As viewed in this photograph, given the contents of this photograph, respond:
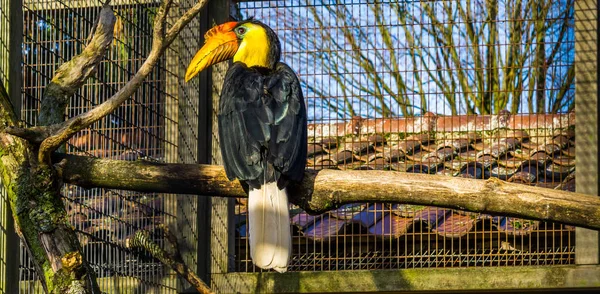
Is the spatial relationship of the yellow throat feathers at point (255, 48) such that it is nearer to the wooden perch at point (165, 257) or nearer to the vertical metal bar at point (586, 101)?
the wooden perch at point (165, 257)

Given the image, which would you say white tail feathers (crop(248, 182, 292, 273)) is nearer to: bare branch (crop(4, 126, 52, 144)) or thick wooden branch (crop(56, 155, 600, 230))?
thick wooden branch (crop(56, 155, 600, 230))

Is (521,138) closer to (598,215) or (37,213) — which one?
(598,215)

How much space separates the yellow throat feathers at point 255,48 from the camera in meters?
4.75

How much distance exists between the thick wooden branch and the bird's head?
110 cm

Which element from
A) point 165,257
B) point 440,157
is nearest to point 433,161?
point 440,157

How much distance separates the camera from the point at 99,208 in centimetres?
481

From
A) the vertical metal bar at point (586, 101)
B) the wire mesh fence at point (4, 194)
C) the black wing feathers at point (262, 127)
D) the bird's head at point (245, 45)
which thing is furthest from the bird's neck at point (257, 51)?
the vertical metal bar at point (586, 101)

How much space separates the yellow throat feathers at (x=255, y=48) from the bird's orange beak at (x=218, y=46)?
0.05 meters

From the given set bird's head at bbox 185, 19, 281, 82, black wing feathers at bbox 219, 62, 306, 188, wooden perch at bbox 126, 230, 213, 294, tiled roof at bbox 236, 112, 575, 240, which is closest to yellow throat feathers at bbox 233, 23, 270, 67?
bird's head at bbox 185, 19, 281, 82

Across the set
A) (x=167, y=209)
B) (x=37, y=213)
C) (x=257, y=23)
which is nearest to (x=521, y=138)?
(x=257, y=23)

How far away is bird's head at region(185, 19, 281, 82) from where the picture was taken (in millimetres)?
4754

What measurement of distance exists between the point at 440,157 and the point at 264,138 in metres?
1.93

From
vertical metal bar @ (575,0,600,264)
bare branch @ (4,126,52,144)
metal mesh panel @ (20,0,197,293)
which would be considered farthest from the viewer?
vertical metal bar @ (575,0,600,264)

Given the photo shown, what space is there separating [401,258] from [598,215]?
189 cm
